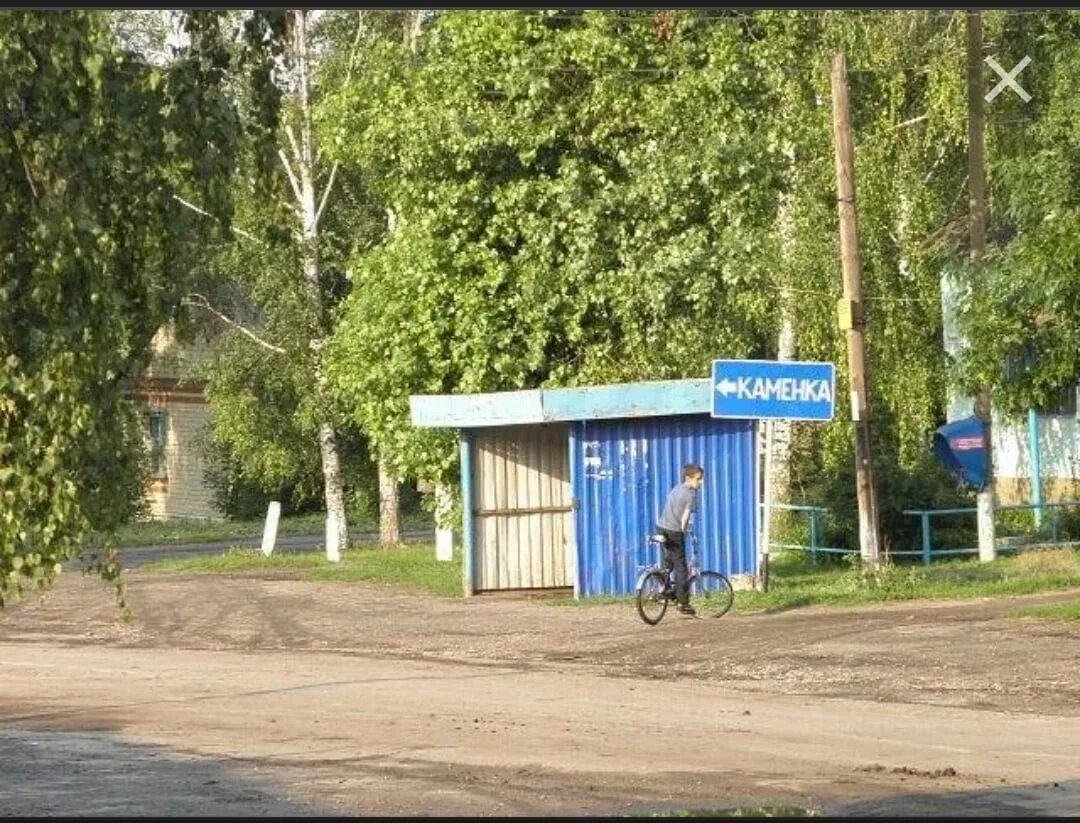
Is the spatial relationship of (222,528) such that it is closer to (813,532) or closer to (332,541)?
(332,541)

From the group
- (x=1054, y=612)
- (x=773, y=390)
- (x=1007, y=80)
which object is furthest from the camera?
(x=1007, y=80)

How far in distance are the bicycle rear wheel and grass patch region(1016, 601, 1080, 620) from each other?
3934 mm

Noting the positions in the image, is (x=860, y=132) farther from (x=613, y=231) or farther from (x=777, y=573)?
(x=777, y=573)

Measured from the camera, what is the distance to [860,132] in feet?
106

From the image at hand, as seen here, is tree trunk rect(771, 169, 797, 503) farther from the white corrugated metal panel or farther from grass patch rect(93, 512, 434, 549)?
grass patch rect(93, 512, 434, 549)

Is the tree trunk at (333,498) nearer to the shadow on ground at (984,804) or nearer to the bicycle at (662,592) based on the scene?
the bicycle at (662,592)

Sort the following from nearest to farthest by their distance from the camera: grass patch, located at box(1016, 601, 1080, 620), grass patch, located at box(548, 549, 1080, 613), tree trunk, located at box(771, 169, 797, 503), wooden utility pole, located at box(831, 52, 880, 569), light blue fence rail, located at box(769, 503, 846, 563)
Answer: grass patch, located at box(1016, 601, 1080, 620)
grass patch, located at box(548, 549, 1080, 613)
wooden utility pole, located at box(831, 52, 880, 569)
tree trunk, located at box(771, 169, 797, 503)
light blue fence rail, located at box(769, 503, 846, 563)

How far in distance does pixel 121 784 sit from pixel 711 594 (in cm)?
1380

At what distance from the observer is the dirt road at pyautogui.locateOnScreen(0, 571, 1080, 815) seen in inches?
530

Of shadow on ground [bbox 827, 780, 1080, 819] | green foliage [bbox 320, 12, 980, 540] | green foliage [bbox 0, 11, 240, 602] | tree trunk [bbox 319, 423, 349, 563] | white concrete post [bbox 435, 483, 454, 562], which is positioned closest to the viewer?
green foliage [bbox 0, 11, 240, 602]

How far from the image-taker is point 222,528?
56156 mm

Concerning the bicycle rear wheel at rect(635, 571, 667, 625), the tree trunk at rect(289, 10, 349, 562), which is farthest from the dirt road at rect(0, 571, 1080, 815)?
the tree trunk at rect(289, 10, 349, 562)

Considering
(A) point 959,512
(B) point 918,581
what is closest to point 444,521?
(A) point 959,512

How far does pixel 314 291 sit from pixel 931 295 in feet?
44.9
